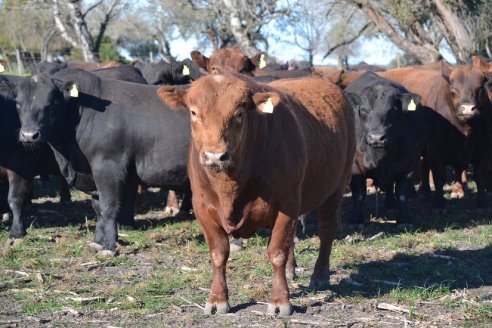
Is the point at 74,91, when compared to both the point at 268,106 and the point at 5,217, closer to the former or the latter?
the point at 5,217

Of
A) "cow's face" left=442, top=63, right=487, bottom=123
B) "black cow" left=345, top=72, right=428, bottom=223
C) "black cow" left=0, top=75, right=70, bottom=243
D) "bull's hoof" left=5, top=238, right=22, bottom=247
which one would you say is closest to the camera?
"bull's hoof" left=5, top=238, right=22, bottom=247

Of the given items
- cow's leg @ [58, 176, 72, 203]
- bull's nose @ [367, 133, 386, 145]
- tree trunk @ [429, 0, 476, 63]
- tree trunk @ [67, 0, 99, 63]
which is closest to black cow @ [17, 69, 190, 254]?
bull's nose @ [367, 133, 386, 145]

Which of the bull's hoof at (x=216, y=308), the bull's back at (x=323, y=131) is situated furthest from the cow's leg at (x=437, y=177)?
the bull's hoof at (x=216, y=308)

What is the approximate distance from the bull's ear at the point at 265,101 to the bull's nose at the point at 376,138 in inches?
153

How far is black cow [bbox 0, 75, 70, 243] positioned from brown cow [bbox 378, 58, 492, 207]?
5.27 meters

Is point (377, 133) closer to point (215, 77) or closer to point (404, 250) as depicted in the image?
point (404, 250)

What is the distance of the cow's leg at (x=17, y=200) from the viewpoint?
8.64 m

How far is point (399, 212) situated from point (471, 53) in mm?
12090

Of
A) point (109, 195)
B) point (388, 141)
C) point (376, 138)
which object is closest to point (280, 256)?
point (109, 195)

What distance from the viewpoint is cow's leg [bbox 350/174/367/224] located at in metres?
9.29

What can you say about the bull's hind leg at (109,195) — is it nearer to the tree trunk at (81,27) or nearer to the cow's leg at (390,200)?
the cow's leg at (390,200)

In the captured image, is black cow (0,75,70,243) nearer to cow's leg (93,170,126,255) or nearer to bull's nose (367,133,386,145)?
cow's leg (93,170,126,255)

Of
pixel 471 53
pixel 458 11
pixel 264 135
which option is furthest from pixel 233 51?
pixel 458 11

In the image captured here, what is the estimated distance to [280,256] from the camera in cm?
539
